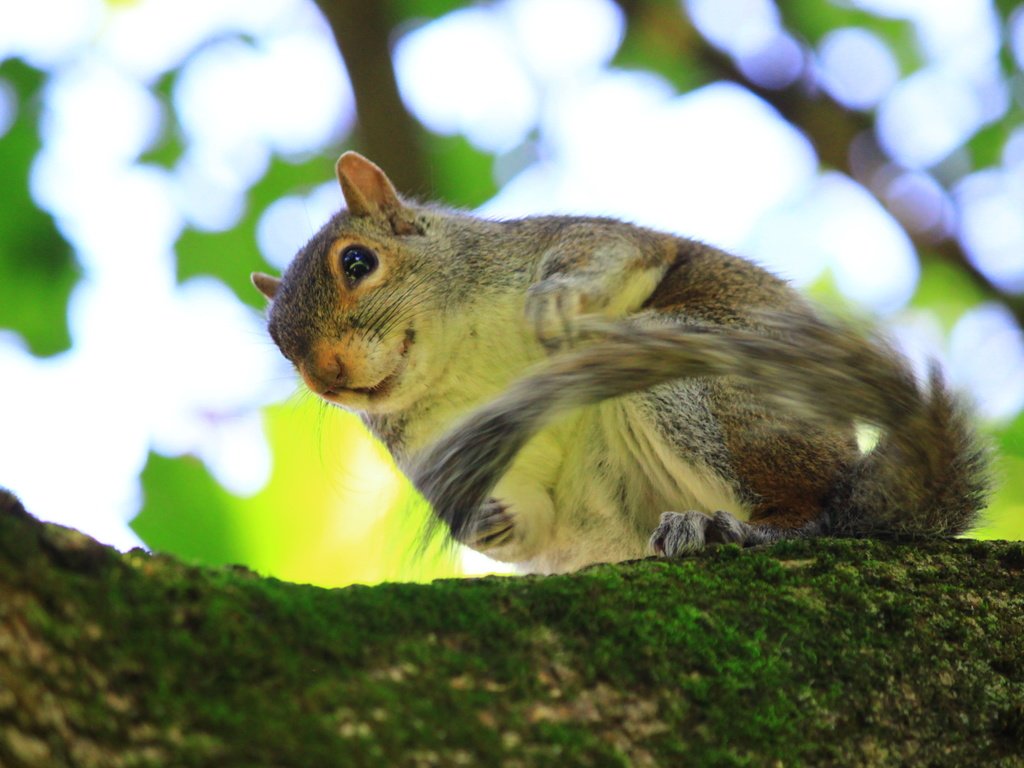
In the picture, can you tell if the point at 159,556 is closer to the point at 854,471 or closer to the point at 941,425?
the point at 941,425

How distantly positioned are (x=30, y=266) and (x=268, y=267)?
765 millimetres

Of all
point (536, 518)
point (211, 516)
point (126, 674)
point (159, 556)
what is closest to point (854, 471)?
point (536, 518)

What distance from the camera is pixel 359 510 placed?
3.34 metres

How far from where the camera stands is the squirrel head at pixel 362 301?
2.81 meters

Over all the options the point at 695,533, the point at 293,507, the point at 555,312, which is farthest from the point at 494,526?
the point at 293,507

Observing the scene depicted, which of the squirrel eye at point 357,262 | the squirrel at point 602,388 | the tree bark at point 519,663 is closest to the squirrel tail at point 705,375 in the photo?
the squirrel at point 602,388

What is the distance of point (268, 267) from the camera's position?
3.88 metres

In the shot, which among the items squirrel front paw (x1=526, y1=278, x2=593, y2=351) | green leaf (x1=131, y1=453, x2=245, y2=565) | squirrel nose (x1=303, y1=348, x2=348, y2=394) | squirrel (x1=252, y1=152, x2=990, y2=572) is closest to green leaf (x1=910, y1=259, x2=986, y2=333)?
squirrel (x1=252, y1=152, x2=990, y2=572)

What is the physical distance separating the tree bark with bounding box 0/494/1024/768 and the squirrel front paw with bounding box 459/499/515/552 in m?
1.00

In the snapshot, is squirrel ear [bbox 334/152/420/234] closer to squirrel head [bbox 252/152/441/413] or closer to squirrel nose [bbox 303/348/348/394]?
squirrel head [bbox 252/152/441/413]

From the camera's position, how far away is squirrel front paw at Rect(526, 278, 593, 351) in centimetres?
241

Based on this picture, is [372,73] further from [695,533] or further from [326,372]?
[695,533]

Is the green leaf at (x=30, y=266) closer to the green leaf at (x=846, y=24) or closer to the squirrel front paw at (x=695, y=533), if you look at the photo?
the squirrel front paw at (x=695, y=533)

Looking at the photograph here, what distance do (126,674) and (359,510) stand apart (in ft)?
7.71
